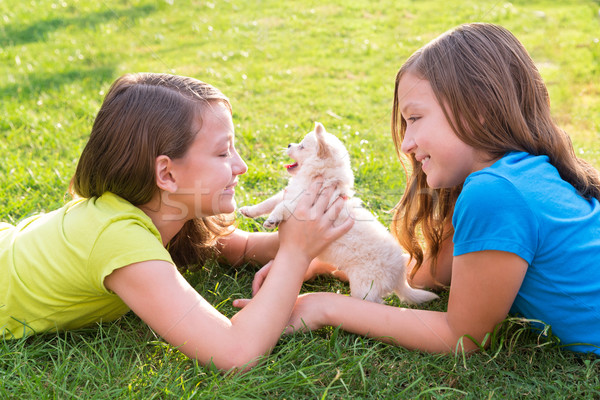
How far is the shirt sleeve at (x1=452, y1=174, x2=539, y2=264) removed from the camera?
1.90m

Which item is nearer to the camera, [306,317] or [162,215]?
[306,317]

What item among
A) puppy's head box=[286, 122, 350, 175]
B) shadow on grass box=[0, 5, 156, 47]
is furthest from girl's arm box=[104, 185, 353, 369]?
shadow on grass box=[0, 5, 156, 47]

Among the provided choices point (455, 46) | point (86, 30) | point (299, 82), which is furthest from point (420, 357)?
point (86, 30)

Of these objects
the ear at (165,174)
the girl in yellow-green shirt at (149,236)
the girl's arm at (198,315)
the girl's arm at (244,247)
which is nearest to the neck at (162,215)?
the girl in yellow-green shirt at (149,236)

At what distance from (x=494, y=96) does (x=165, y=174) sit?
1371 millimetres

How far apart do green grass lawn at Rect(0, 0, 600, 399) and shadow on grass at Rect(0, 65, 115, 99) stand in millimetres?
27

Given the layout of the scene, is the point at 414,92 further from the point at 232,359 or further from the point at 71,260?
the point at 71,260

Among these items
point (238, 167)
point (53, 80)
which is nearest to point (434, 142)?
point (238, 167)

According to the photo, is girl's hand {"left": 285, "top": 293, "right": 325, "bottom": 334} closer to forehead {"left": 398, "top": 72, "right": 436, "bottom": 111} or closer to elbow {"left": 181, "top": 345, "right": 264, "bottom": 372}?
elbow {"left": 181, "top": 345, "right": 264, "bottom": 372}

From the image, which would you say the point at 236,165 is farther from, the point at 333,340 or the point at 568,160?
the point at 568,160

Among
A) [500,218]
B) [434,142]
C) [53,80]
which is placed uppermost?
[434,142]

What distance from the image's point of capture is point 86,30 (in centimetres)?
867

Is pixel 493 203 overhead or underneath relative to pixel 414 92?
underneath

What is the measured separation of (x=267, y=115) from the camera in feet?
18.3
